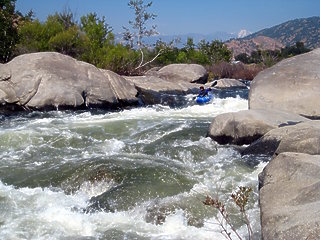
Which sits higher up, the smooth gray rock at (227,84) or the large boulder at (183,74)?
the large boulder at (183,74)

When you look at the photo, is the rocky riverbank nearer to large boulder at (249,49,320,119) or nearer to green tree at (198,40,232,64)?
large boulder at (249,49,320,119)

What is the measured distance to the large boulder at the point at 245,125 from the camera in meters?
7.52

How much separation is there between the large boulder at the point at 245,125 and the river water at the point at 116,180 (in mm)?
277

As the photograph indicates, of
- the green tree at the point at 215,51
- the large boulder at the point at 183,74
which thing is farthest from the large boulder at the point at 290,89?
the green tree at the point at 215,51

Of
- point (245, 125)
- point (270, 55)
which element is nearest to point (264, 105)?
point (245, 125)

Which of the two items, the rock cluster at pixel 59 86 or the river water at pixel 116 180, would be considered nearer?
the river water at pixel 116 180

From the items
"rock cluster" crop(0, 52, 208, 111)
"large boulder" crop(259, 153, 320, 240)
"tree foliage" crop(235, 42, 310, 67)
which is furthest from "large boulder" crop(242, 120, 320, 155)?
"tree foliage" crop(235, 42, 310, 67)

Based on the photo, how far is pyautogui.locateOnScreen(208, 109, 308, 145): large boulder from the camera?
7516mm

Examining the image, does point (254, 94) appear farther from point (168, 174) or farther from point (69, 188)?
point (69, 188)

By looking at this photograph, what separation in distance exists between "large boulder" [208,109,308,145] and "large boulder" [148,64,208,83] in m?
10.8

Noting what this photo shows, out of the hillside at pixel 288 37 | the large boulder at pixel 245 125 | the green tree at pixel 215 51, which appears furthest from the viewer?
the hillside at pixel 288 37

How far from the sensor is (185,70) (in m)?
19.3

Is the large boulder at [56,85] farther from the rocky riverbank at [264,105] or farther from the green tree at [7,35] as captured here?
the green tree at [7,35]

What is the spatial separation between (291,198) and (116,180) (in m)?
2.67
